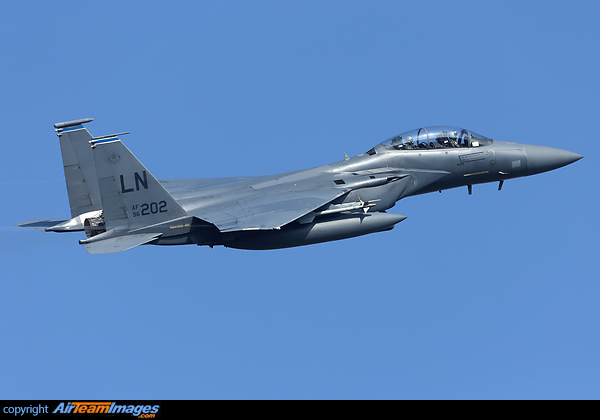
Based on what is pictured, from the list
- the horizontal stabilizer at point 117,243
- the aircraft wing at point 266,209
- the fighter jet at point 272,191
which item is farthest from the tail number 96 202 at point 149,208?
the aircraft wing at point 266,209

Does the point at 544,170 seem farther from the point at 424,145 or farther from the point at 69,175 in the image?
the point at 69,175

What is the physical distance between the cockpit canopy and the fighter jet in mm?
28

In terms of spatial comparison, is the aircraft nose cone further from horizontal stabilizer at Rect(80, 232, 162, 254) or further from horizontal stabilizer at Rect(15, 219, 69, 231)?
horizontal stabilizer at Rect(15, 219, 69, 231)

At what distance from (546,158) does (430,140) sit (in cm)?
344

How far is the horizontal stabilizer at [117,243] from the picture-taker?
20203 millimetres

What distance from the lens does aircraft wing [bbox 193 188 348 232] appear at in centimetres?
2064

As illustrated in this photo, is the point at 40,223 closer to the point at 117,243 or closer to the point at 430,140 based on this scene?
the point at 117,243

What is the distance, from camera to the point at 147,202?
2083 cm

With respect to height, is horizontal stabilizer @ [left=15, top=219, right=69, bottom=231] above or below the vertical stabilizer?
below

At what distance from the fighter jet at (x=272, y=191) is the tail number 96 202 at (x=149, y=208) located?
0.9 inches

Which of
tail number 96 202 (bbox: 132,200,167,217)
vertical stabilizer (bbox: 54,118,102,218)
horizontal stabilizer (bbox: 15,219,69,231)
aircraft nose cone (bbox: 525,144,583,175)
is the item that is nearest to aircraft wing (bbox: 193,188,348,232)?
tail number 96 202 (bbox: 132,200,167,217)

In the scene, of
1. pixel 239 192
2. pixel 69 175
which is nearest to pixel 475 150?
pixel 239 192
